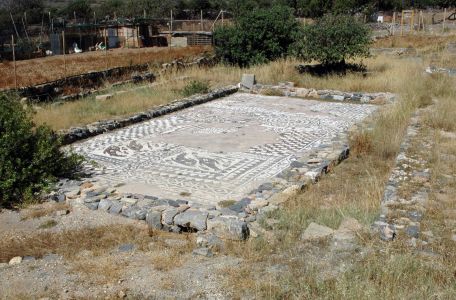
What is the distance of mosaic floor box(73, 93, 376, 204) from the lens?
7613 mm

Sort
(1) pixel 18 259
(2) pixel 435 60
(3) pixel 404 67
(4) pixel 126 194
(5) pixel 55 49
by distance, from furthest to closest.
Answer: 1. (5) pixel 55 49
2. (2) pixel 435 60
3. (3) pixel 404 67
4. (4) pixel 126 194
5. (1) pixel 18 259

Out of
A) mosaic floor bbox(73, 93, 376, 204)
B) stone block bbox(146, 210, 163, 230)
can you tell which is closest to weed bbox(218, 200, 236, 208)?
mosaic floor bbox(73, 93, 376, 204)

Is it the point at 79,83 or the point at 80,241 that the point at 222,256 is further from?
the point at 79,83

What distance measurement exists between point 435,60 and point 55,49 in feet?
71.8

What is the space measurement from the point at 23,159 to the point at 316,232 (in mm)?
4601

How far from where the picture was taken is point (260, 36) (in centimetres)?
1947

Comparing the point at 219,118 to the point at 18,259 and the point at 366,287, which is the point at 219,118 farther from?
the point at 366,287

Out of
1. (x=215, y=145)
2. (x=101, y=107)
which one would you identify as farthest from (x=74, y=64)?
(x=215, y=145)

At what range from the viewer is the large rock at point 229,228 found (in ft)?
18.0

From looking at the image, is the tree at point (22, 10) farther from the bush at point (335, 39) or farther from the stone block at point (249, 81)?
the bush at point (335, 39)

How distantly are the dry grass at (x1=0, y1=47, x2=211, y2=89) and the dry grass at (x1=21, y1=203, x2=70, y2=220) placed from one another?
11.9 m

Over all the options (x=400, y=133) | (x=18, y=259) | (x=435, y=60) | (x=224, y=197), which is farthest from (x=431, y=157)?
(x=435, y=60)

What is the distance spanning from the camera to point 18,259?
5.15 metres

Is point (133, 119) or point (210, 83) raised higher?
point (210, 83)
